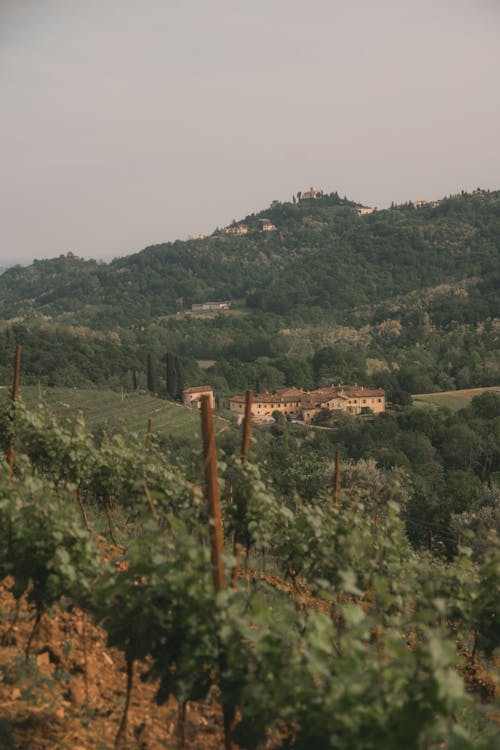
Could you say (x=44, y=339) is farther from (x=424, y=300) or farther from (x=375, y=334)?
(x=424, y=300)

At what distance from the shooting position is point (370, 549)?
22.4 ft

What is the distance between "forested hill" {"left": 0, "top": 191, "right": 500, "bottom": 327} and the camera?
125 m

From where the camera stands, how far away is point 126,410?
44.0 m

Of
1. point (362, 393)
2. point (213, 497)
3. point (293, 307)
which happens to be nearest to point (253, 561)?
point (213, 497)

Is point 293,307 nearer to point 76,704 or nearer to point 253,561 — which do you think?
point 253,561

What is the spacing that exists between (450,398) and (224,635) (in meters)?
56.1

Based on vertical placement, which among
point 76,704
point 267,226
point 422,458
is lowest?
point 422,458

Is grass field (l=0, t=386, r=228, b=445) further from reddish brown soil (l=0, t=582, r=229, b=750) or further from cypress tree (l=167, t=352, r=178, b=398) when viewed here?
reddish brown soil (l=0, t=582, r=229, b=750)

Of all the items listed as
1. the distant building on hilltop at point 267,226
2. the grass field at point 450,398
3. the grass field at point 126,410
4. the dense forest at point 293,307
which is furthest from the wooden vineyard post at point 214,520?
the distant building on hilltop at point 267,226

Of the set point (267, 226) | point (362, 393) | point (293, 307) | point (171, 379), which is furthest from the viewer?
point (267, 226)

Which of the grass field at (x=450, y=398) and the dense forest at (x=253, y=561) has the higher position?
the dense forest at (x=253, y=561)

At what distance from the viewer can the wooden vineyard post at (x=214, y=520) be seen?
12.4 feet

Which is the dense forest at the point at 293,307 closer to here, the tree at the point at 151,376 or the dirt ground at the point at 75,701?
the tree at the point at 151,376

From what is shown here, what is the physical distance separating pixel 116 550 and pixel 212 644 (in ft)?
16.4
